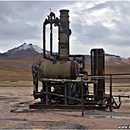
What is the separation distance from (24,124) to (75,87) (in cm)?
609

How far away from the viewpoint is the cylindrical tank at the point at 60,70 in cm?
1600

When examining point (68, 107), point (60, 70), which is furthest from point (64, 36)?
point (68, 107)

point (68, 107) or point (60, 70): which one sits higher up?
point (60, 70)

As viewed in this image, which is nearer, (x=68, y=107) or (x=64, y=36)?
(x=68, y=107)

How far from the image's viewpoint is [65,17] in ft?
55.3

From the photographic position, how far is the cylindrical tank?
16005 mm

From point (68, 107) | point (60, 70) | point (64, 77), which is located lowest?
point (68, 107)

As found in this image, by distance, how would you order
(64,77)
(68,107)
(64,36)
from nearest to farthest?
(68,107) < (64,77) < (64,36)

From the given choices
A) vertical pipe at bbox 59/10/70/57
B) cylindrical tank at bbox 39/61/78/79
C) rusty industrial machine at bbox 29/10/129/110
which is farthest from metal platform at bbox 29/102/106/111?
vertical pipe at bbox 59/10/70/57

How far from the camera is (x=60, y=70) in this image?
16.1 m

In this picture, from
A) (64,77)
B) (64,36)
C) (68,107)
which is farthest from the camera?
(64,36)

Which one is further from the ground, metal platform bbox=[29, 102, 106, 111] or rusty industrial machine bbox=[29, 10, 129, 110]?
rusty industrial machine bbox=[29, 10, 129, 110]

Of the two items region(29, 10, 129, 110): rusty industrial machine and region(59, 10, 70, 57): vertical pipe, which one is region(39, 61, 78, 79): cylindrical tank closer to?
region(29, 10, 129, 110): rusty industrial machine

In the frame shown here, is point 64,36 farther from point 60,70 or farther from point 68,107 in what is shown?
point 68,107
